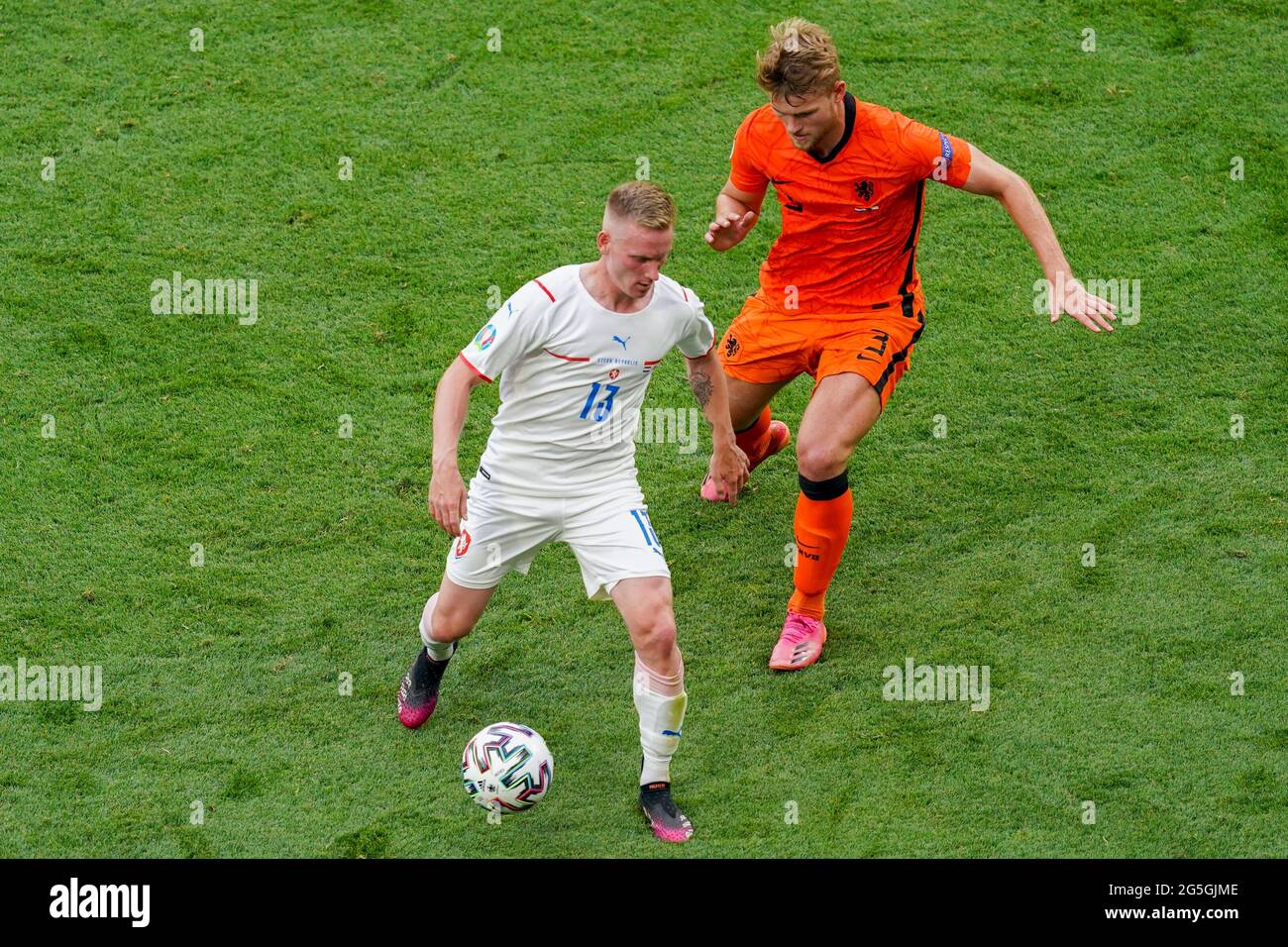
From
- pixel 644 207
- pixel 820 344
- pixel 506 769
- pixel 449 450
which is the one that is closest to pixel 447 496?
pixel 449 450

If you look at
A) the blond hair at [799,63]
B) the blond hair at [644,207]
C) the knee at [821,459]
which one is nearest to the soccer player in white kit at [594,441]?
the blond hair at [644,207]

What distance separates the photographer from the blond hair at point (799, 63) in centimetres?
534

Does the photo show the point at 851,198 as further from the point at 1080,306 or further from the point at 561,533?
the point at 561,533

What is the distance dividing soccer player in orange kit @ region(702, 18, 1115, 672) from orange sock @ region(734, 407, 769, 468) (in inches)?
13.4

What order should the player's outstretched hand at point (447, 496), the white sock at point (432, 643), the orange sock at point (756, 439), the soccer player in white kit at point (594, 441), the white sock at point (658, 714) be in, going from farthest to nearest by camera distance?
the orange sock at point (756, 439) < the white sock at point (432, 643) < the white sock at point (658, 714) < the soccer player in white kit at point (594, 441) < the player's outstretched hand at point (447, 496)

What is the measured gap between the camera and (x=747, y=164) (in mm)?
5926

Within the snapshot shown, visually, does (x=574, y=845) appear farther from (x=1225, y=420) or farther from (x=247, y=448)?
(x=1225, y=420)

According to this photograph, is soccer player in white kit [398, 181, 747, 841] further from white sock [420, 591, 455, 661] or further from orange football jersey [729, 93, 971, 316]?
orange football jersey [729, 93, 971, 316]

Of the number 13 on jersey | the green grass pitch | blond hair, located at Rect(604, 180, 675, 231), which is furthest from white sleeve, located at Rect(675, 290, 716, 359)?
the green grass pitch

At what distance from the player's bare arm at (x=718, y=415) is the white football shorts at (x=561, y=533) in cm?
34

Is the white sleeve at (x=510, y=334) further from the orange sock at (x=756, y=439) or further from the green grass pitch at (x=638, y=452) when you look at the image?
the orange sock at (x=756, y=439)

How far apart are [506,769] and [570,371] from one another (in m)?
1.34

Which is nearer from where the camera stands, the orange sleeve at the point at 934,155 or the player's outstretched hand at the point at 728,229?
the orange sleeve at the point at 934,155

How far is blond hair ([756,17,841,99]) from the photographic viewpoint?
5340mm
